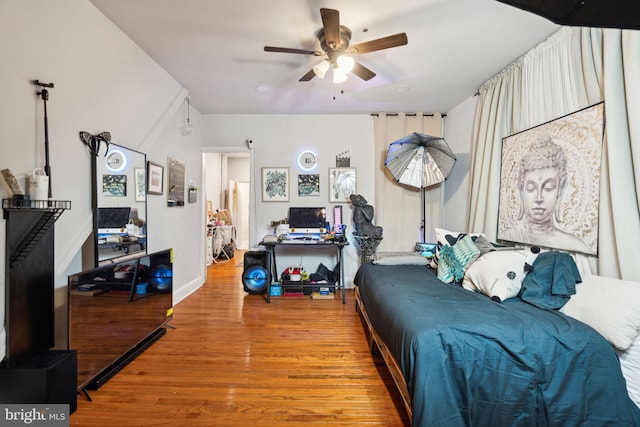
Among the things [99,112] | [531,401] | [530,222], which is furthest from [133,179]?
[530,222]

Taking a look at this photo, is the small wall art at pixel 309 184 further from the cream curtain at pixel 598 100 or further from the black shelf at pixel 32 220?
the black shelf at pixel 32 220

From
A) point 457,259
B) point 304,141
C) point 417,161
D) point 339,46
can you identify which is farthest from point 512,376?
point 304,141

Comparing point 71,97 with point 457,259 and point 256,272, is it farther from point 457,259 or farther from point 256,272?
point 457,259

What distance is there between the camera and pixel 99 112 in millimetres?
1912

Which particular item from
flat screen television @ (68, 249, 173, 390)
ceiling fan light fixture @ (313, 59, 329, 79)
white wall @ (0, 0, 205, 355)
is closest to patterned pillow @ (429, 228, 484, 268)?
ceiling fan light fixture @ (313, 59, 329, 79)

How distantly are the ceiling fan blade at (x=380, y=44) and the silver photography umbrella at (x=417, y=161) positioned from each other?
1.49 m

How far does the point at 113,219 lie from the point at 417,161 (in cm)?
339

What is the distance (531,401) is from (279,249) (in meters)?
3.21

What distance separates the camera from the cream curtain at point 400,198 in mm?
3758

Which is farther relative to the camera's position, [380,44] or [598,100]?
[380,44]

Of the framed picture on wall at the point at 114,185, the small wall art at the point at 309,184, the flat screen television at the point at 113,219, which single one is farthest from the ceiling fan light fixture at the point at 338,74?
the flat screen television at the point at 113,219

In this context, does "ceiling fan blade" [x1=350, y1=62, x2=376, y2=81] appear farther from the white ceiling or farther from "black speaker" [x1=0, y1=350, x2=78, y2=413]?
"black speaker" [x1=0, y1=350, x2=78, y2=413]

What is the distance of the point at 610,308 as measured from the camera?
130 centimetres

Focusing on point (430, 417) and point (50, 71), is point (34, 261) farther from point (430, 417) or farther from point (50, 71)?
point (430, 417)
